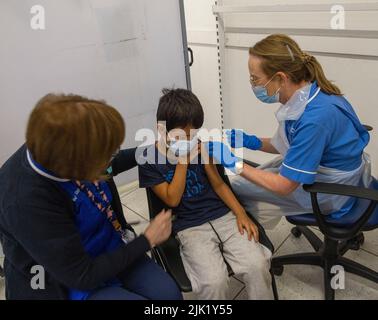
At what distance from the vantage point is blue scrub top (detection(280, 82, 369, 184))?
109cm

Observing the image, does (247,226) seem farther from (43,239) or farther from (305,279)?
(43,239)

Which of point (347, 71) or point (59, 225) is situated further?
point (347, 71)

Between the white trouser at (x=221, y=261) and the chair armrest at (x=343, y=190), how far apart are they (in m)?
0.29

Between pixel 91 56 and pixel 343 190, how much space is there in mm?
1426

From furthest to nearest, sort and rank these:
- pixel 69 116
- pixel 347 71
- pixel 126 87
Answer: pixel 126 87 → pixel 347 71 → pixel 69 116

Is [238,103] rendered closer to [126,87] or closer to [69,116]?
[126,87]

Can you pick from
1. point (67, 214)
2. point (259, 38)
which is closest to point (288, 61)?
point (67, 214)

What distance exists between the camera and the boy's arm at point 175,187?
1.21 meters

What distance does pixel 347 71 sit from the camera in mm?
1748

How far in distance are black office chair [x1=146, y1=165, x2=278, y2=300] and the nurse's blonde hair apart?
0.44 m

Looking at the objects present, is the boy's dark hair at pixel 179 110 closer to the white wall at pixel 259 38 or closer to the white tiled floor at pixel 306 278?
the white tiled floor at pixel 306 278
